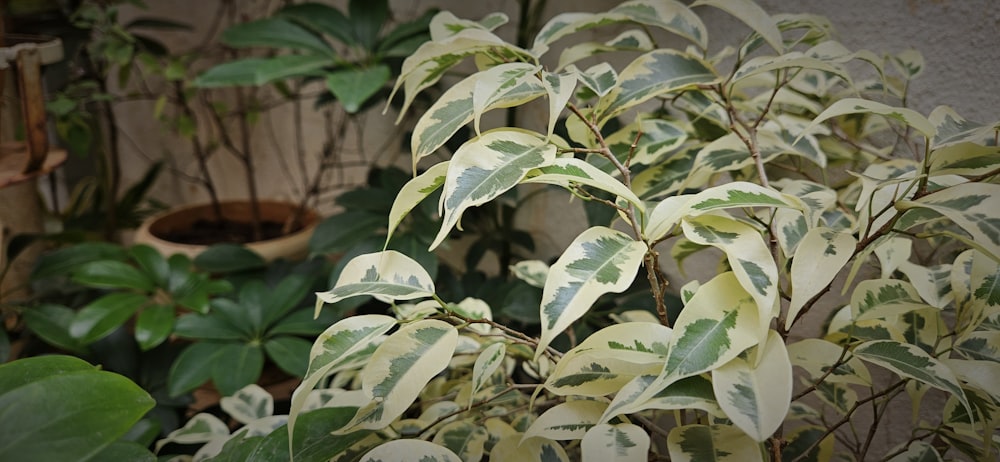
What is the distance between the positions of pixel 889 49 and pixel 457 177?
706 millimetres

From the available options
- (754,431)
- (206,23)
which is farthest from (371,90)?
(206,23)

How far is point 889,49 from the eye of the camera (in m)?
0.92

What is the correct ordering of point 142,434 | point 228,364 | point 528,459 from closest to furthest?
point 528,459
point 142,434
point 228,364

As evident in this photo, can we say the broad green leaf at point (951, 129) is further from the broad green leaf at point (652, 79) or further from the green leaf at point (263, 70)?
the green leaf at point (263, 70)

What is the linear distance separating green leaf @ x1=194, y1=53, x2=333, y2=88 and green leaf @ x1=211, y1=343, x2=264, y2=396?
1.32ft

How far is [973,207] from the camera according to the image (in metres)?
0.47

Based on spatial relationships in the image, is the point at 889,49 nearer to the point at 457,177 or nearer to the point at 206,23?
the point at 457,177

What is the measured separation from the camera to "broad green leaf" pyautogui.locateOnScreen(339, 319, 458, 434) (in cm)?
54

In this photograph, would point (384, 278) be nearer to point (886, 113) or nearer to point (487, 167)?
point (487, 167)

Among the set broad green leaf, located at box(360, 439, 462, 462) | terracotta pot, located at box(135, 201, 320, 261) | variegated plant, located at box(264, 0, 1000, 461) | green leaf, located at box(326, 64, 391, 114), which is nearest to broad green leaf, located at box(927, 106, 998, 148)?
variegated plant, located at box(264, 0, 1000, 461)

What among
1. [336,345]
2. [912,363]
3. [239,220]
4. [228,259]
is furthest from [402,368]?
[239,220]

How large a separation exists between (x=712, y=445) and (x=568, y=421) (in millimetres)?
116

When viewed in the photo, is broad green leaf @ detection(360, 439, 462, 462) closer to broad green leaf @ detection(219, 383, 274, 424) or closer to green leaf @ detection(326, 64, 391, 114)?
broad green leaf @ detection(219, 383, 274, 424)

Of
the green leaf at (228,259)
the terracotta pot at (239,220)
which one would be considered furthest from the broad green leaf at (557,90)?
the terracotta pot at (239,220)
